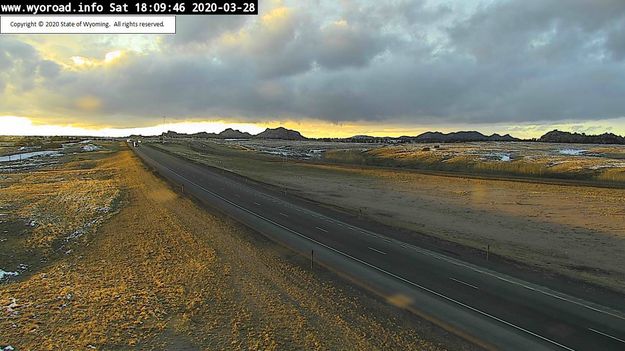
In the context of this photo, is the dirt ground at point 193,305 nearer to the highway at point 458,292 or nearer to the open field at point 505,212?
the highway at point 458,292

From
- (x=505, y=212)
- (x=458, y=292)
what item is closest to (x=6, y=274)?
(x=458, y=292)

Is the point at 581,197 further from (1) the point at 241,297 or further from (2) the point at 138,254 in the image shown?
(2) the point at 138,254

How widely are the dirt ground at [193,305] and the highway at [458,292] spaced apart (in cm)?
134

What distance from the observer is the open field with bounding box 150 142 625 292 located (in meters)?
24.5

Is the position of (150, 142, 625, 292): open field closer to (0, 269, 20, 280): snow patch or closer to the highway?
the highway

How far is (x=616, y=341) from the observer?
14.0 m

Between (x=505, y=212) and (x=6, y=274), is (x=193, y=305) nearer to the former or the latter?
(x=6, y=274)

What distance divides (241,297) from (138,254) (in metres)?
9.30

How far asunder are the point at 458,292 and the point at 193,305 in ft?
38.7

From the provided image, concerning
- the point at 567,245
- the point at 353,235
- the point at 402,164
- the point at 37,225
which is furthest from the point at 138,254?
the point at 402,164

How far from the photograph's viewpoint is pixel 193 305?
16.8 metres

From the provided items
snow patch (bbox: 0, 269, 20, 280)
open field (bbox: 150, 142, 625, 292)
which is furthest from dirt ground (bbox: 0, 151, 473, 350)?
open field (bbox: 150, 142, 625, 292)

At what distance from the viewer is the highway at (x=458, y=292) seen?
46.9ft

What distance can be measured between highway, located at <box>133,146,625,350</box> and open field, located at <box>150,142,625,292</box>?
4.51 m
